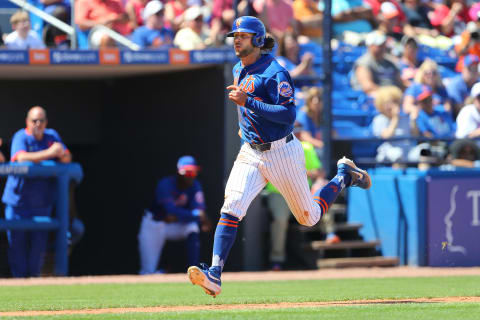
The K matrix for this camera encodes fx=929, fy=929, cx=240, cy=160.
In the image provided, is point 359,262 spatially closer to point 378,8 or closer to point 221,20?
point 221,20

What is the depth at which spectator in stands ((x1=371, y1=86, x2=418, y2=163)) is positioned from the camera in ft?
38.3

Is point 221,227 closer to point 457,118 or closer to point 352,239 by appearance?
point 352,239

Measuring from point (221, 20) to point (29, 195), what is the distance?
448cm

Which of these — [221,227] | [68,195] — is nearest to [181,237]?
[68,195]

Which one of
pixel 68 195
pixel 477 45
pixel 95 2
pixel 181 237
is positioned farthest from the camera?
pixel 477 45

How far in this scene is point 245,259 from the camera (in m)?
11.1

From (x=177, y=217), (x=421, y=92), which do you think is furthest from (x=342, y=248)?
(x=421, y=92)

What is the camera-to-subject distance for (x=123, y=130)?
43.4 ft

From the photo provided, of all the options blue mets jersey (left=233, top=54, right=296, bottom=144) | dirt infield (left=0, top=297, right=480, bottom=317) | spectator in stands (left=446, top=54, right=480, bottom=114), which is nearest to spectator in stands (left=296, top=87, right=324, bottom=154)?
spectator in stands (left=446, top=54, right=480, bottom=114)

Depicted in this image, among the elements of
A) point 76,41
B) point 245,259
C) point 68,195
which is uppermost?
point 76,41

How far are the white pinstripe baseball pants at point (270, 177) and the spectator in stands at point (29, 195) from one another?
13.4 feet

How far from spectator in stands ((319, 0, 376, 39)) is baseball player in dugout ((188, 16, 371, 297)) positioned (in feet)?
28.6

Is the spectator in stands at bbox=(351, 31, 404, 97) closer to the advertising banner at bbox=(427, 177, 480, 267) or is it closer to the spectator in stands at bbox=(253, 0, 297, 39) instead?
the spectator in stands at bbox=(253, 0, 297, 39)

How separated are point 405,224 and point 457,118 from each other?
6.69 feet
